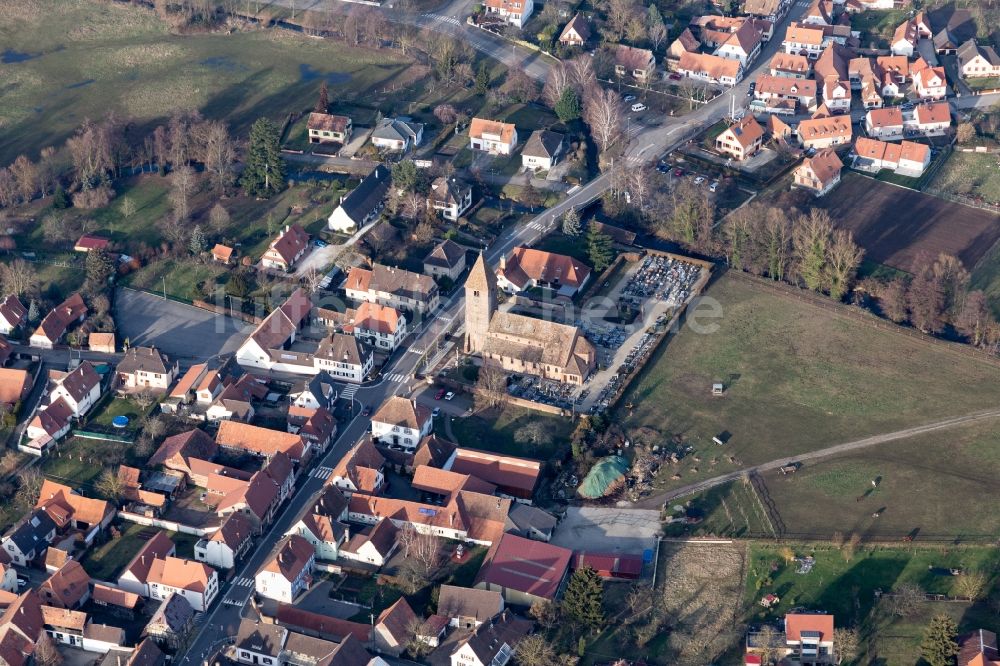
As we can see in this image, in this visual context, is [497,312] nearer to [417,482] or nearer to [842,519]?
[417,482]

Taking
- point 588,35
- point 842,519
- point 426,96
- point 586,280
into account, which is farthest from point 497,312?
point 588,35

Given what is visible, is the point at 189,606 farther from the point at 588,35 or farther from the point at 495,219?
the point at 588,35

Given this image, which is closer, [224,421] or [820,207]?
[224,421]

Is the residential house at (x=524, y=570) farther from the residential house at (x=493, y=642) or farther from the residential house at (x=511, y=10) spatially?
the residential house at (x=511, y=10)

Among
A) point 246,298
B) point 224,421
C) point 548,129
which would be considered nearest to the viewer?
point 224,421

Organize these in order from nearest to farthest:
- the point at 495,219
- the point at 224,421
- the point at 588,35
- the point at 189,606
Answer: the point at 189,606 < the point at 224,421 < the point at 495,219 < the point at 588,35

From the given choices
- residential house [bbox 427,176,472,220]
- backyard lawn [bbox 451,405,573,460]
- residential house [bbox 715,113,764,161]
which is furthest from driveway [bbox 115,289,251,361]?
residential house [bbox 715,113,764,161]

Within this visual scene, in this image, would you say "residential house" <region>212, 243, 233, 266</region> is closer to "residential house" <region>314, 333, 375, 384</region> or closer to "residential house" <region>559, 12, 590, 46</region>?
"residential house" <region>314, 333, 375, 384</region>

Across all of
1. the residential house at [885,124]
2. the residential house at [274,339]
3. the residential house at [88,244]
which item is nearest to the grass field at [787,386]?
the residential house at [274,339]
